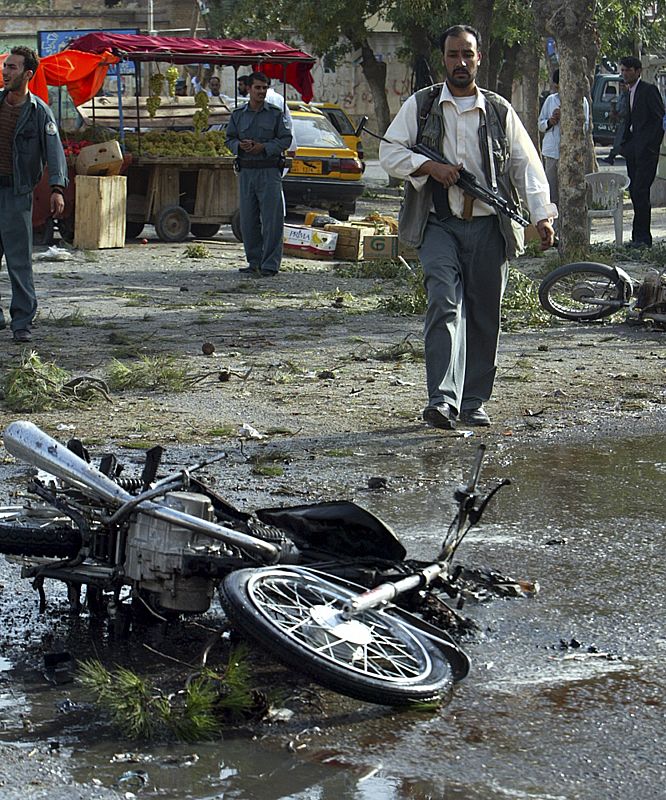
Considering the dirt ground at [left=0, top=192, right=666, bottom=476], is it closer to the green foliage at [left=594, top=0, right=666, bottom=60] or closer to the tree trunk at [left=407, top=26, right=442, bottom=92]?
the green foliage at [left=594, top=0, right=666, bottom=60]

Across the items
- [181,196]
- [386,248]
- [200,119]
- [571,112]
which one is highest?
[571,112]

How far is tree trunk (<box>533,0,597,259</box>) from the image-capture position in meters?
16.4

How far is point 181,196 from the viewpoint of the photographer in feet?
64.8

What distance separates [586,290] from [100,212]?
8.16 metres

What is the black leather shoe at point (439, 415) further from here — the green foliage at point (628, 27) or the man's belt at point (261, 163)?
the green foliage at point (628, 27)

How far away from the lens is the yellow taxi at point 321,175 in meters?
20.5

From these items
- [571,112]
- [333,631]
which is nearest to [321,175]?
[571,112]

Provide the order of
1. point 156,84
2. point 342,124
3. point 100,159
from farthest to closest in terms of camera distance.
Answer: point 342,124
point 156,84
point 100,159

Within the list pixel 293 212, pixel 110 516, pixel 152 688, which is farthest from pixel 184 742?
pixel 293 212

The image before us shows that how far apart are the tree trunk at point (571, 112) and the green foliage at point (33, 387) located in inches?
353

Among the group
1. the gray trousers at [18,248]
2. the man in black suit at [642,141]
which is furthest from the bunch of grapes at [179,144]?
the gray trousers at [18,248]

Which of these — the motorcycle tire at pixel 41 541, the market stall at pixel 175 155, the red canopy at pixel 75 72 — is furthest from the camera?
the market stall at pixel 175 155

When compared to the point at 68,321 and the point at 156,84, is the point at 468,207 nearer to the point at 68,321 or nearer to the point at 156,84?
the point at 68,321

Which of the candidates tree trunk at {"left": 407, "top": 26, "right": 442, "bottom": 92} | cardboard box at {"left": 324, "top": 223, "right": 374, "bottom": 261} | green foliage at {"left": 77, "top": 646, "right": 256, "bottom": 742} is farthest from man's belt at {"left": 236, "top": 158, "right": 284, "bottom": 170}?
tree trunk at {"left": 407, "top": 26, "right": 442, "bottom": 92}
